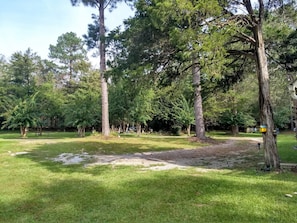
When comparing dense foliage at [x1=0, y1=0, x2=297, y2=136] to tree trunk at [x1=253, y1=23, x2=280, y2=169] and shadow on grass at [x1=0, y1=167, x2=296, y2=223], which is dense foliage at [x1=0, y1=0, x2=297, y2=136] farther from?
shadow on grass at [x1=0, y1=167, x2=296, y2=223]

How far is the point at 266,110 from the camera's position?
23.4 ft

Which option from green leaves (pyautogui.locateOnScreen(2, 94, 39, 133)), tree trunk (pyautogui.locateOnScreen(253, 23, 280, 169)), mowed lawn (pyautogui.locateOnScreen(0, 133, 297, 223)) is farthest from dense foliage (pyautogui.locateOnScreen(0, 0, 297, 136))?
mowed lawn (pyautogui.locateOnScreen(0, 133, 297, 223))

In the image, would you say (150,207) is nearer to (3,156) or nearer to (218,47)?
(218,47)

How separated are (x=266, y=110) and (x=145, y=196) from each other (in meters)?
4.22

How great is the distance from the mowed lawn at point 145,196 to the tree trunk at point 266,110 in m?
0.47

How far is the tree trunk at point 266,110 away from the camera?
22.9 feet

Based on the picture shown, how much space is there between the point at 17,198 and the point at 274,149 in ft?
19.6

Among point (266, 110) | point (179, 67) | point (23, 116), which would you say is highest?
point (179, 67)

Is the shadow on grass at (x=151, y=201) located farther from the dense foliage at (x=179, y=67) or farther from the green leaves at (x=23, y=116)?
the green leaves at (x=23, y=116)

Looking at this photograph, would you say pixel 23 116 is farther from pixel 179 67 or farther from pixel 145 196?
pixel 145 196

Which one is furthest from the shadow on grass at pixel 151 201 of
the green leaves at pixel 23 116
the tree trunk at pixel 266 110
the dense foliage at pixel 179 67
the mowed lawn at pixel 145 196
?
the green leaves at pixel 23 116

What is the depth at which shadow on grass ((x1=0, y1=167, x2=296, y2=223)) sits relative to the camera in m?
3.70

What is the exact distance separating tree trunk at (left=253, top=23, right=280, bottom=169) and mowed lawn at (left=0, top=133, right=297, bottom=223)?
470mm

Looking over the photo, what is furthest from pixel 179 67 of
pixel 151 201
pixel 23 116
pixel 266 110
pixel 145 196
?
pixel 23 116
